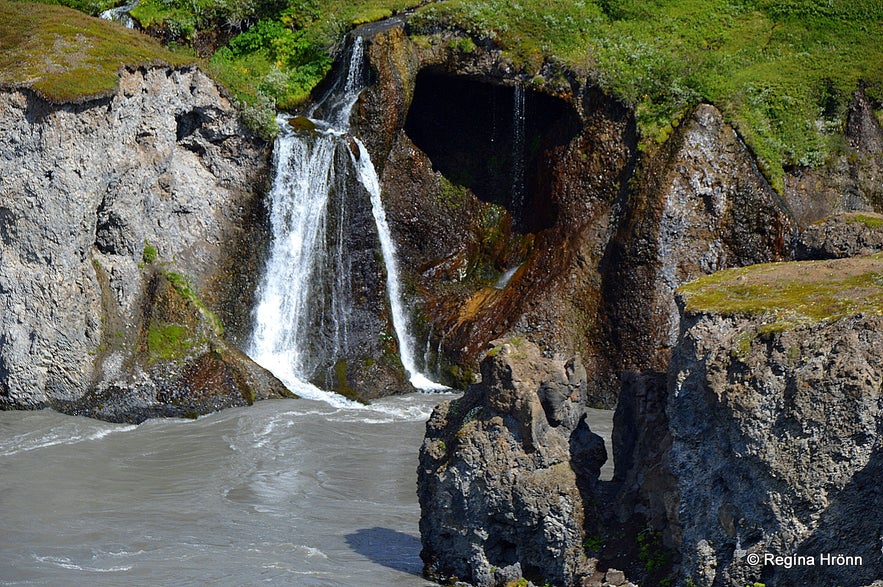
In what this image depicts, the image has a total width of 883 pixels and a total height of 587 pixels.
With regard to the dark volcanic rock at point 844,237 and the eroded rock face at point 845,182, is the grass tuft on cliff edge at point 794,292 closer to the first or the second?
the dark volcanic rock at point 844,237

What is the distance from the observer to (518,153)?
82.4ft

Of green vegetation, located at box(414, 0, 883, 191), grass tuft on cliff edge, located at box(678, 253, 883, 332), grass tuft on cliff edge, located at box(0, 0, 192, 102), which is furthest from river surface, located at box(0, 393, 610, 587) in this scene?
green vegetation, located at box(414, 0, 883, 191)

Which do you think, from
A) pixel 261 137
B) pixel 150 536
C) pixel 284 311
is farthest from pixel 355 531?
pixel 261 137

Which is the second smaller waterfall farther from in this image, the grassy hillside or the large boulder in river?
the large boulder in river

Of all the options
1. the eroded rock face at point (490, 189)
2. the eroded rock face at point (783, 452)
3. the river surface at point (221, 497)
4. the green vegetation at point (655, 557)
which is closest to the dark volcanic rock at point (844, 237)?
the eroded rock face at point (783, 452)

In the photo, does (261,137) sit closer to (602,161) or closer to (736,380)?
(602,161)

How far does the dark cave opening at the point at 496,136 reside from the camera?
24.3m

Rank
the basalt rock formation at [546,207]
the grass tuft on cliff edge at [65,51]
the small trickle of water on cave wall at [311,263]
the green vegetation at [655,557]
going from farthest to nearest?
→ the small trickle of water on cave wall at [311,263]
the basalt rock formation at [546,207]
the grass tuft on cliff edge at [65,51]
the green vegetation at [655,557]

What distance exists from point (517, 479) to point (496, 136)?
1578 cm

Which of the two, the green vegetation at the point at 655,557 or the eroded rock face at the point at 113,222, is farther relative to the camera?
the eroded rock face at the point at 113,222

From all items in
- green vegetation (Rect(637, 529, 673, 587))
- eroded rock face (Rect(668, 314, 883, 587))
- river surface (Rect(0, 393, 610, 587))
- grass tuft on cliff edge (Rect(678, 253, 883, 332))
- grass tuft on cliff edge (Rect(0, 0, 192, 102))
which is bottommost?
river surface (Rect(0, 393, 610, 587))

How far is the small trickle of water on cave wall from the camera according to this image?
2216 centimetres

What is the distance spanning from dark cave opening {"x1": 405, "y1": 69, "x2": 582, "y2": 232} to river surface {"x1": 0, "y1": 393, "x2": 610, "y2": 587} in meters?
5.73

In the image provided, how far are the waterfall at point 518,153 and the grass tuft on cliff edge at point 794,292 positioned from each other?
45.2ft
